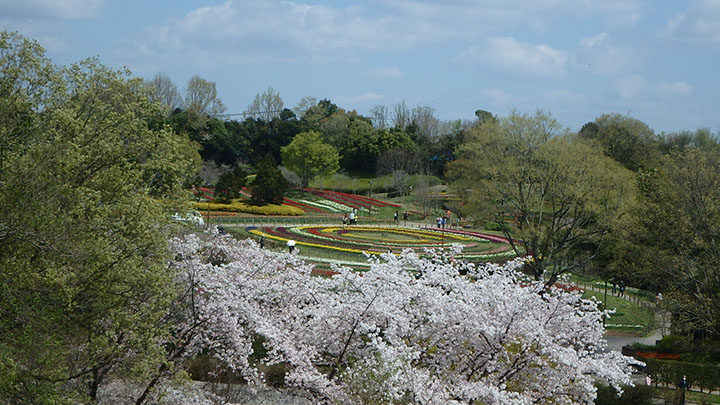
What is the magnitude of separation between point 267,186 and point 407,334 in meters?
40.9

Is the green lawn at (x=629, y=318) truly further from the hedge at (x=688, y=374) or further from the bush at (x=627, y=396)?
the bush at (x=627, y=396)

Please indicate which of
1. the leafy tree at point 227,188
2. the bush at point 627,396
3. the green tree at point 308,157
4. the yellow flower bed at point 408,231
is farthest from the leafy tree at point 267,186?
the bush at point 627,396

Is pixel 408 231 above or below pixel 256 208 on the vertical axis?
below

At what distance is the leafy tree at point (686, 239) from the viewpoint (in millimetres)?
25047

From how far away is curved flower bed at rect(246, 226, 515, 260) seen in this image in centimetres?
3616

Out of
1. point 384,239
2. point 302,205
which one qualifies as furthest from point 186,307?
point 302,205

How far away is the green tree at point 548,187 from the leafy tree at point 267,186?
68.3 feet

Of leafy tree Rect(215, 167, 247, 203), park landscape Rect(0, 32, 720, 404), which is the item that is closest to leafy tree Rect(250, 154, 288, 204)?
leafy tree Rect(215, 167, 247, 203)

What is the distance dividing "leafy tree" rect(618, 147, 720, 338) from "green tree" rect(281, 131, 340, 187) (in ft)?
133

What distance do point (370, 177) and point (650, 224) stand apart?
50.5 metres

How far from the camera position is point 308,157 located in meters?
65.4

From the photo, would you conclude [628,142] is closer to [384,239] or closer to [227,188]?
[384,239]

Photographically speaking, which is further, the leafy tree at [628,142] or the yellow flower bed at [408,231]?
the leafy tree at [628,142]

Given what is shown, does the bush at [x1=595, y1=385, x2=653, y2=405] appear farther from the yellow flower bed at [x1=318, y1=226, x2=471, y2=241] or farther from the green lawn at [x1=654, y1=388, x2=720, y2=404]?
the yellow flower bed at [x1=318, y1=226, x2=471, y2=241]
